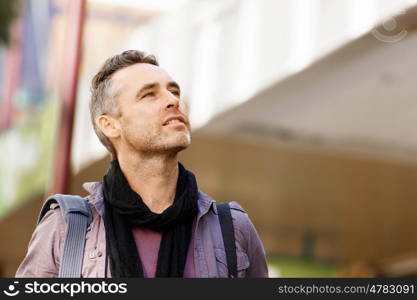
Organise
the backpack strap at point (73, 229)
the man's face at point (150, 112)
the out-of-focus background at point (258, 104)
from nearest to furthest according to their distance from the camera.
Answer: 1. the backpack strap at point (73, 229)
2. the man's face at point (150, 112)
3. the out-of-focus background at point (258, 104)

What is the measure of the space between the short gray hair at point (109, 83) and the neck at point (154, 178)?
0.35 ft

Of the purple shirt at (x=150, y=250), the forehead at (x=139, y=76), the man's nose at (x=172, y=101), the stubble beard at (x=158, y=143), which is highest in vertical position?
the forehead at (x=139, y=76)

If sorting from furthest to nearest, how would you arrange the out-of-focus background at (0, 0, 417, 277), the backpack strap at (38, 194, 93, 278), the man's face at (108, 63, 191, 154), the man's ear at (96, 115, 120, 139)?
the out-of-focus background at (0, 0, 417, 277) < the man's ear at (96, 115, 120, 139) < the man's face at (108, 63, 191, 154) < the backpack strap at (38, 194, 93, 278)

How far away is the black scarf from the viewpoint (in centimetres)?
203

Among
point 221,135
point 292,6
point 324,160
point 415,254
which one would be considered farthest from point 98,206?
point 415,254

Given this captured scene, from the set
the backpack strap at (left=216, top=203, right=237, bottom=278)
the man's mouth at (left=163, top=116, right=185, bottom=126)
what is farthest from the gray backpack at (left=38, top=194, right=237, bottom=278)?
the man's mouth at (left=163, top=116, right=185, bottom=126)

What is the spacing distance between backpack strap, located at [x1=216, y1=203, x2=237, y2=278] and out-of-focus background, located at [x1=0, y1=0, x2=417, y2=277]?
3.80 meters

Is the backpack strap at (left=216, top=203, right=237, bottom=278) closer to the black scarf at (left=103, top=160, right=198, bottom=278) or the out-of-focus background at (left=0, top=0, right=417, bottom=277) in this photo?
the black scarf at (left=103, top=160, right=198, bottom=278)

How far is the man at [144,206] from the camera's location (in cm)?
206

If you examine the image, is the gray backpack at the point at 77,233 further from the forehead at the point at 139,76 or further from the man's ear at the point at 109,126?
the forehead at the point at 139,76

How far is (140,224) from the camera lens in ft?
6.86

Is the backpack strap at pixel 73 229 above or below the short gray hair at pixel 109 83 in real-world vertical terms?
below

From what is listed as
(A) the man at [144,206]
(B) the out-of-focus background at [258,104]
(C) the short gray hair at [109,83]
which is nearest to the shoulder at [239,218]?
(A) the man at [144,206]

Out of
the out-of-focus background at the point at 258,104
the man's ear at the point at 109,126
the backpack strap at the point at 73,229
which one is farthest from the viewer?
the out-of-focus background at the point at 258,104
